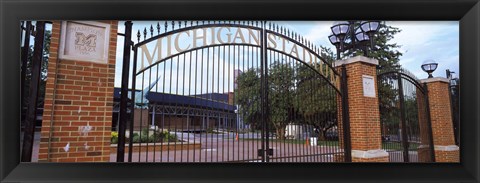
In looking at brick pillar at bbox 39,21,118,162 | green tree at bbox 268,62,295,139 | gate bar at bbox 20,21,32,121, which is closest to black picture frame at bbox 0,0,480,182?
gate bar at bbox 20,21,32,121

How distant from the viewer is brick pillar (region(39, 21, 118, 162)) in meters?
2.74

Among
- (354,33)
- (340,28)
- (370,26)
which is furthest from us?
(354,33)

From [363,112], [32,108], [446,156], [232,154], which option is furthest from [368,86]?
[232,154]

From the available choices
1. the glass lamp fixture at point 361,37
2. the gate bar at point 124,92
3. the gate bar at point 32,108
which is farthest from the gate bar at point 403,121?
the gate bar at point 32,108

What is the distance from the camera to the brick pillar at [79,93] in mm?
2742

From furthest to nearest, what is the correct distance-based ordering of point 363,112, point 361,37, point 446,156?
1. point 446,156
2. point 361,37
3. point 363,112

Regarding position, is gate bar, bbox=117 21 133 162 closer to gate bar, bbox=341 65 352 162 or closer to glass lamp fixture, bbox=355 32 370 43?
gate bar, bbox=341 65 352 162

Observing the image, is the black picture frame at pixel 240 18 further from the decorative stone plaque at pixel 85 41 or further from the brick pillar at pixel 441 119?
the brick pillar at pixel 441 119

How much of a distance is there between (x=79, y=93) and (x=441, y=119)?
810 cm

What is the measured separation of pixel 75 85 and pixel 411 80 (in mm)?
6531

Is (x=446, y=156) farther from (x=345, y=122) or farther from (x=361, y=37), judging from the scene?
(x=361, y=37)

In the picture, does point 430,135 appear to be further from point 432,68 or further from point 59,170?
point 59,170

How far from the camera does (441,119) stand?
7.22 m
